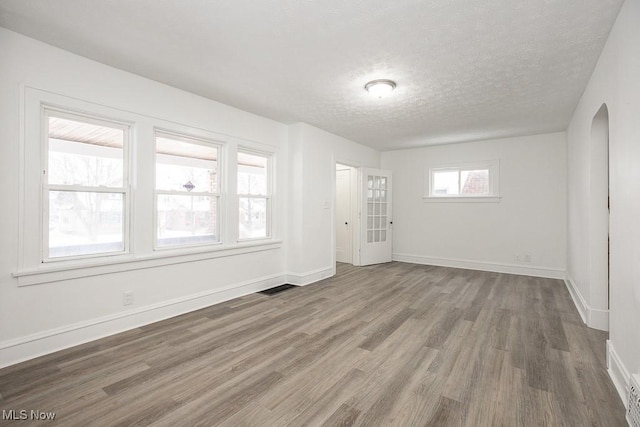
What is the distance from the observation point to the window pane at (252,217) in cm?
448

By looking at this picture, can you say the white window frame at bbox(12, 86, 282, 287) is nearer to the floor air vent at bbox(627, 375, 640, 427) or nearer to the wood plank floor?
the wood plank floor

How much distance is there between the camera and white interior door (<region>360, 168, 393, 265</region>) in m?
6.49

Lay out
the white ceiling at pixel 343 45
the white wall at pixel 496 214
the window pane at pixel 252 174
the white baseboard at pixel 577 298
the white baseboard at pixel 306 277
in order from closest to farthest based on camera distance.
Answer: the white ceiling at pixel 343 45 → the white baseboard at pixel 577 298 → the window pane at pixel 252 174 → the white baseboard at pixel 306 277 → the white wall at pixel 496 214

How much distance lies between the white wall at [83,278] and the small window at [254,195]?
0.49 metres

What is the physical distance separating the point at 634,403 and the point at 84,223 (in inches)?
168

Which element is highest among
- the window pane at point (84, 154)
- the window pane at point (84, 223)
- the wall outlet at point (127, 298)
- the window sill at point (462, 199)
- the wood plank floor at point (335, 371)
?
the window pane at point (84, 154)

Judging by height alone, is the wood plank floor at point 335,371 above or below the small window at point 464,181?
below

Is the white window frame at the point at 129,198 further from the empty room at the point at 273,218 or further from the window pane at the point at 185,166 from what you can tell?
the window pane at the point at 185,166

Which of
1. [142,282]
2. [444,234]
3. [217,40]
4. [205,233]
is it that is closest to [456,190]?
[444,234]

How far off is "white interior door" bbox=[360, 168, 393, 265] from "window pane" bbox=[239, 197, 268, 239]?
2.41 m

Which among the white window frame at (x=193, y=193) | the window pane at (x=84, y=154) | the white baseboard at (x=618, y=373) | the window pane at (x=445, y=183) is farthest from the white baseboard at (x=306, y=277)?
the white baseboard at (x=618, y=373)

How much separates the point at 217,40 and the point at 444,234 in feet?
18.5

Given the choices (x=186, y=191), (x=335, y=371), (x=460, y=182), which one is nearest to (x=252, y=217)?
(x=186, y=191)

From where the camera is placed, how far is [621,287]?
2117mm
